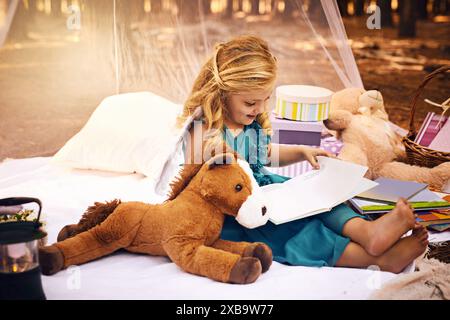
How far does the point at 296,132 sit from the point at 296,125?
32mm

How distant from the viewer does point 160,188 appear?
1.69 m

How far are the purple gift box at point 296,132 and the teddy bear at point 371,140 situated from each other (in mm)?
114

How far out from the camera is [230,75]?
1.59 m

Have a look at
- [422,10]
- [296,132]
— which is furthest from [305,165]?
[422,10]

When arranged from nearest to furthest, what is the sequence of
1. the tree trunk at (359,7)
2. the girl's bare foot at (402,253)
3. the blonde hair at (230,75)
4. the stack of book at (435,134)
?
1. the girl's bare foot at (402,253)
2. the blonde hair at (230,75)
3. the stack of book at (435,134)
4. the tree trunk at (359,7)

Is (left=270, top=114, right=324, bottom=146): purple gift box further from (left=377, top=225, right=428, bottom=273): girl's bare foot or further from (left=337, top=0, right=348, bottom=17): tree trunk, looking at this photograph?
(left=337, top=0, right=348, bottom=17): tree trunk

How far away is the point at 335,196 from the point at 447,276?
1.13 ft

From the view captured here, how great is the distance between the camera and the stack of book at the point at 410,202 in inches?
66.6

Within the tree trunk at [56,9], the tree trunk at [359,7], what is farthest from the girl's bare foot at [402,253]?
the tree trunk at [359,7]

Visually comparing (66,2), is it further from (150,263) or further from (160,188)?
(150,263)

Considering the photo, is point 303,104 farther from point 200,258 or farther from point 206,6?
point 200,258

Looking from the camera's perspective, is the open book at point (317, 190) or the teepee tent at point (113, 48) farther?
the teepee tent at point (113, 48)

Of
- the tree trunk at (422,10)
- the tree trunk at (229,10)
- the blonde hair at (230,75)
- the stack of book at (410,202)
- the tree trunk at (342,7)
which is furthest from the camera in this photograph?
the tree trunk at (422,10)

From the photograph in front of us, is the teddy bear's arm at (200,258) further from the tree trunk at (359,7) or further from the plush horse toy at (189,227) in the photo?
the tree trunk at (359,7)
